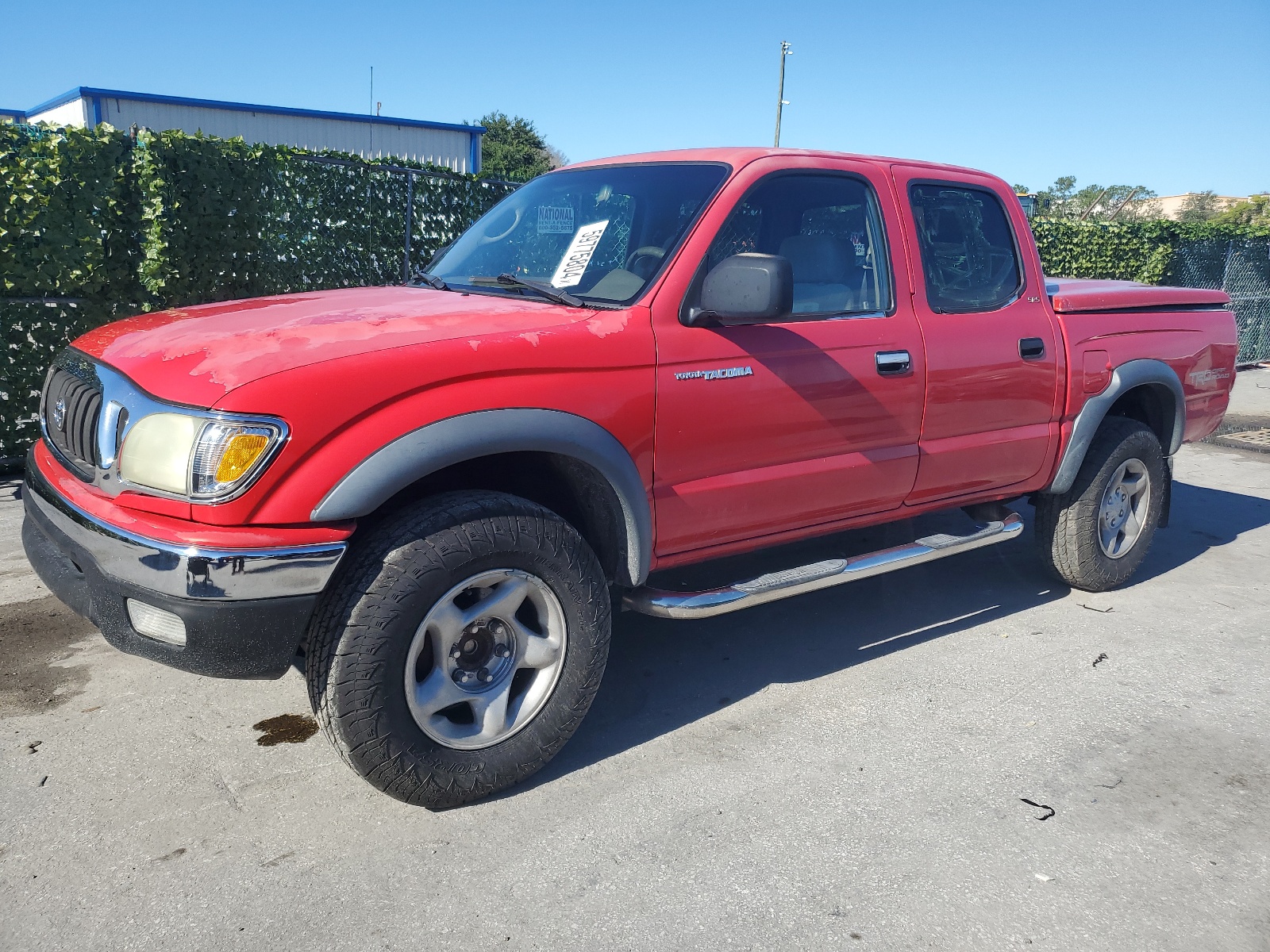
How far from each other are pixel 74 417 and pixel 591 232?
5.88 feet

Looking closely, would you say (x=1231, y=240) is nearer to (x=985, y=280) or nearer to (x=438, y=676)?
(x=985, y=280)

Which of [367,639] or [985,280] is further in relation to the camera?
[985,280]

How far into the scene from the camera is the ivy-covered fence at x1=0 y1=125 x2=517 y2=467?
21.1 ft

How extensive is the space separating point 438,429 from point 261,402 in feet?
1.52

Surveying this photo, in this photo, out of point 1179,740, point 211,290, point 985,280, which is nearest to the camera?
point 1179,740

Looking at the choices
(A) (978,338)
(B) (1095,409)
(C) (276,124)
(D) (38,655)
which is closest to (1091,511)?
(B) (1095,409)

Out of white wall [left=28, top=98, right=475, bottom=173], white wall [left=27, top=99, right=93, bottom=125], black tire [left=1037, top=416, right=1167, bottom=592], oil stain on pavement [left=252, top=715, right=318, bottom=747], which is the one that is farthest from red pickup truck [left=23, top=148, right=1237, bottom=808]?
white wall [left=27, top=99, right=93, bottom=125]

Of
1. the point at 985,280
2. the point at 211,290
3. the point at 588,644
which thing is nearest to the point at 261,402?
the point at 588,644

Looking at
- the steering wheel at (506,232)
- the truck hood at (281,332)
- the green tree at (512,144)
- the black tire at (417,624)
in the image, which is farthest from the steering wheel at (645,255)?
the green tree at (512,144)

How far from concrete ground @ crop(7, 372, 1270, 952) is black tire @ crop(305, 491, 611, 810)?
0.15 meters

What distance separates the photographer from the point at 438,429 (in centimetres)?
273

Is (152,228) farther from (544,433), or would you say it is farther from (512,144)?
(512,144)

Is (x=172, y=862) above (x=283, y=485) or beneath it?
beneath

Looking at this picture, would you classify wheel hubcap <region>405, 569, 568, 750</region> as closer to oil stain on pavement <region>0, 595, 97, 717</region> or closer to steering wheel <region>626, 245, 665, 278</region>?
steering wheel <region>626, 245, 665, 278</region>
